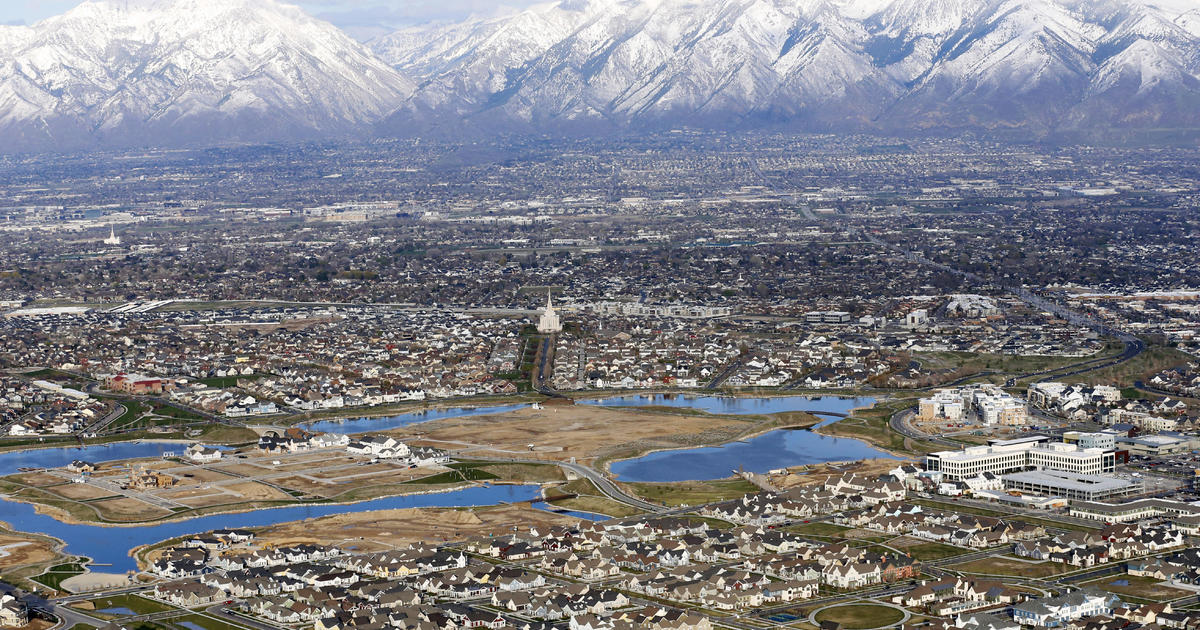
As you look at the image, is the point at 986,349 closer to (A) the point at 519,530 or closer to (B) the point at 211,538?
(A) the point at 519,530

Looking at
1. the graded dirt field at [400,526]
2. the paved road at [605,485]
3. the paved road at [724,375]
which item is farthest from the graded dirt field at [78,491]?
the paved road at [724,375]

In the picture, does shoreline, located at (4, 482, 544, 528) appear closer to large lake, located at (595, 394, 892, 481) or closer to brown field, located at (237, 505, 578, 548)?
brown field, located at (237, 505, 578, 548)

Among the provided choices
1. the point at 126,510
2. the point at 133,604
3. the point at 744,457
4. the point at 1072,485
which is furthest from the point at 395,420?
the point at 133,604

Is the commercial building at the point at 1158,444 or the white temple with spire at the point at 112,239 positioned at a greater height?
the white temple with spire at the point at 112,239

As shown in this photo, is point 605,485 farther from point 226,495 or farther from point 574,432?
point 226,495

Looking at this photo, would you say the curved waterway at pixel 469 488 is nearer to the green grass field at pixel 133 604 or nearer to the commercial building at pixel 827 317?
the green grass field at pixel 133 604

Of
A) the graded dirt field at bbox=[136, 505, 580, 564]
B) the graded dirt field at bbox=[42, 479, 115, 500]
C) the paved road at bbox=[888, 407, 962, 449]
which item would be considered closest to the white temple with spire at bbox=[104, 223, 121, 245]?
the graded dirt field at bbox=[42, 479, 115, 500]
